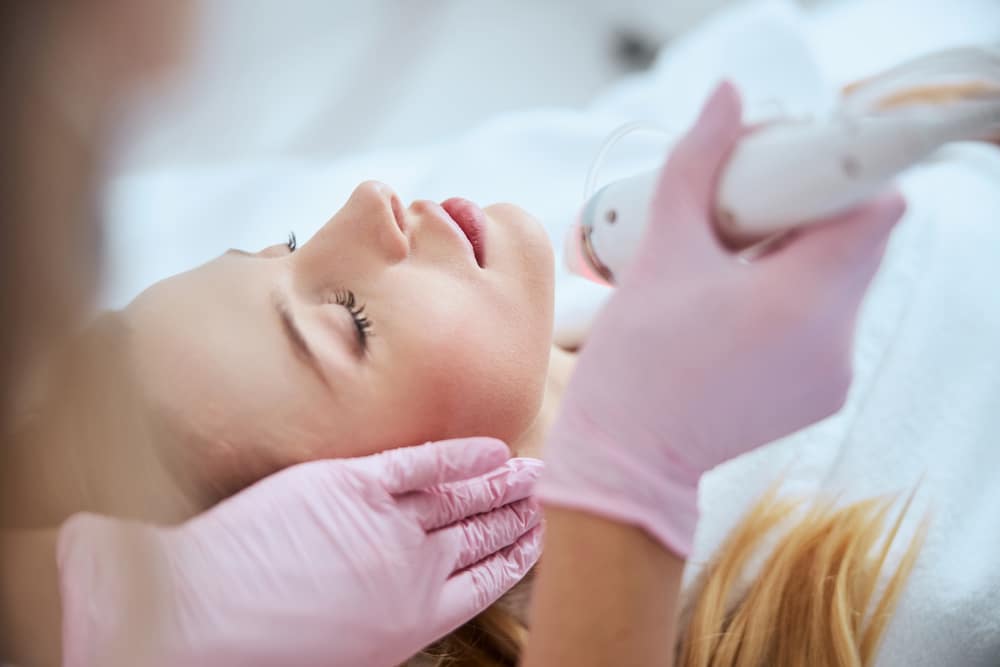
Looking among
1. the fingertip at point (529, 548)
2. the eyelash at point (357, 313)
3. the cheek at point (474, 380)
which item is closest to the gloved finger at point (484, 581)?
the fingertip at point (529, 548)

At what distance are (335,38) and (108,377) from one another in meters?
0.32

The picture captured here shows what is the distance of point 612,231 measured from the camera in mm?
587

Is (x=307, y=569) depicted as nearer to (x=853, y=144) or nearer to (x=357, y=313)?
(x=357, y=313)

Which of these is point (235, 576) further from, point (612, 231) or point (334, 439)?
point (612, 231)

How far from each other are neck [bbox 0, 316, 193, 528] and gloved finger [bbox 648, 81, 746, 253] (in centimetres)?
35

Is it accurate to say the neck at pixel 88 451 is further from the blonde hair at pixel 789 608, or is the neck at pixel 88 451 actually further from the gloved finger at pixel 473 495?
the blonde hair at pixel 789 608

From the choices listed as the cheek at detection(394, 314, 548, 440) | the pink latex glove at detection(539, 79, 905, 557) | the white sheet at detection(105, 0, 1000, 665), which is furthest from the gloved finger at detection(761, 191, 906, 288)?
the cheek at detection(394, 314, 548, 440)

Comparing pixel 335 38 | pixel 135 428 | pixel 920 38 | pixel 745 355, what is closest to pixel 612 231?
pixel 745 355

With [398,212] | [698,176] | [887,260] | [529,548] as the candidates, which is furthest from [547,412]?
[887,260]

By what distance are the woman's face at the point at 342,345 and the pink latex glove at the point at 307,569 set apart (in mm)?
41

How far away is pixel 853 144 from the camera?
41 cm

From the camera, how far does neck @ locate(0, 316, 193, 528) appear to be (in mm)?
506

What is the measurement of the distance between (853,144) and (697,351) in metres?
0.15

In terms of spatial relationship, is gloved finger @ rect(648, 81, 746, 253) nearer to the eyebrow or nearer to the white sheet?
the white sheet
